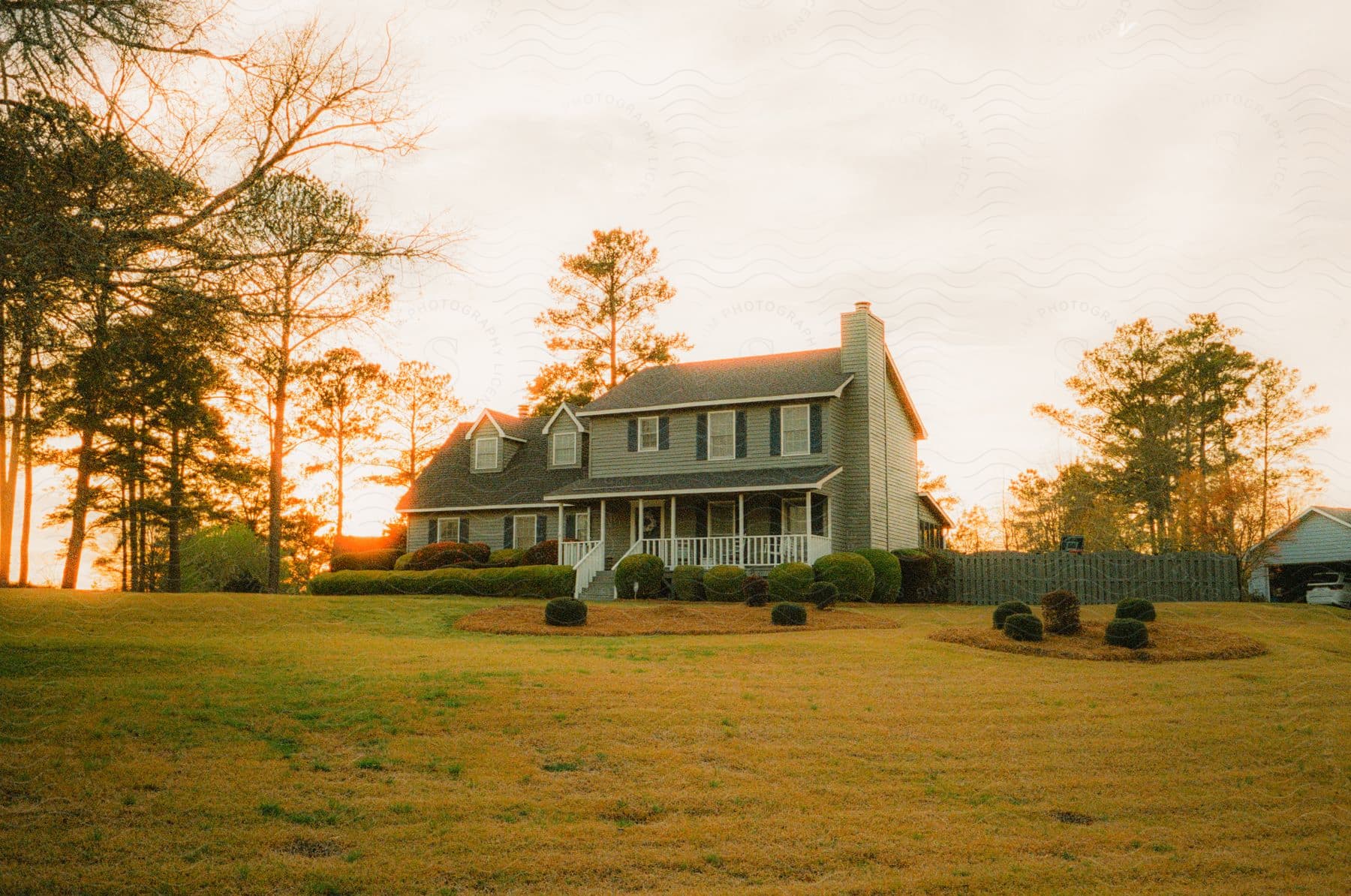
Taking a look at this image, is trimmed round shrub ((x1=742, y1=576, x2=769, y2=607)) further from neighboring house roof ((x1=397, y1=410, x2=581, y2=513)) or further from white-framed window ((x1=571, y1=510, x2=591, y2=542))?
neighboring house roof ((x1=397, y1=410, x2=581, y2=513))

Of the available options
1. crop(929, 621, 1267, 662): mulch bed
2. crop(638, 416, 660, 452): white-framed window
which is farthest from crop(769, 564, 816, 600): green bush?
crop(638, 416, 660, 452): white-framed window

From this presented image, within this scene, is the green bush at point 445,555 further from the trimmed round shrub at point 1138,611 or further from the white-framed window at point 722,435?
the trimmed round shrub at point 1138,611

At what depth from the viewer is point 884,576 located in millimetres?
25250

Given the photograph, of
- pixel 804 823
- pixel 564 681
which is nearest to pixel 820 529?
pixel 564 681

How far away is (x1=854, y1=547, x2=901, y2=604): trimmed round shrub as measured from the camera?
25.2m

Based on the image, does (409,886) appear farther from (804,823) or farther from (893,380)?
(893,380)

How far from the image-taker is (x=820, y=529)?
90.6 ft

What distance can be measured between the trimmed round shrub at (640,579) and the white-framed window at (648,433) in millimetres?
4974

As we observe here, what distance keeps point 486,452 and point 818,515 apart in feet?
43.4

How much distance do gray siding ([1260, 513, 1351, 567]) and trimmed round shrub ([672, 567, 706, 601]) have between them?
21.0m

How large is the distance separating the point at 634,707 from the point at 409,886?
4.37 metres

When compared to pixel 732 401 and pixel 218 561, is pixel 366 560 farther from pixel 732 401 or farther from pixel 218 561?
pixel 732 401

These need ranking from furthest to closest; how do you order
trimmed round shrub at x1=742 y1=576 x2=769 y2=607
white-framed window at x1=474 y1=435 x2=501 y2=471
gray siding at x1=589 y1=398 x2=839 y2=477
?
white-framed window at x1=474 y1=435 x2=501 y2=471 < gray siding at x1=589 y1=398 x2=839 y2=477 < trimmed round shrub at x1=742 y1=576 x2=769 y2=607

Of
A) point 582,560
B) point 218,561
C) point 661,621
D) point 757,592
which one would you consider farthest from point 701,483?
point 218,561
